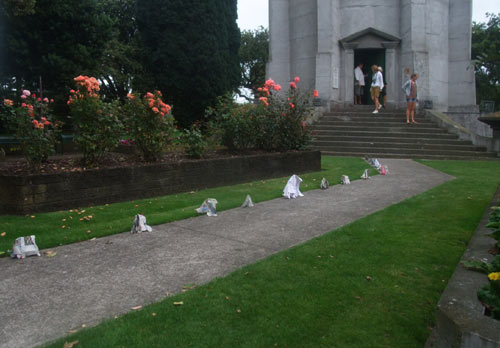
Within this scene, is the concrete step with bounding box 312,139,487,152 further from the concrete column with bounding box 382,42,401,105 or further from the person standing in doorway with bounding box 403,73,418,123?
the concrete column with bounding box 382,42,401,105

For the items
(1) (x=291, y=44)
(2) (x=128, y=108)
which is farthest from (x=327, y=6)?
(2) (x=128, y=108)

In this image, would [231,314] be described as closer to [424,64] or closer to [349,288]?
[349,288]

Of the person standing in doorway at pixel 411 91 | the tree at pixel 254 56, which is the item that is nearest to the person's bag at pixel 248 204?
the person standing in doorway at pixel 411 91

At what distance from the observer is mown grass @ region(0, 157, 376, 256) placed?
509cm

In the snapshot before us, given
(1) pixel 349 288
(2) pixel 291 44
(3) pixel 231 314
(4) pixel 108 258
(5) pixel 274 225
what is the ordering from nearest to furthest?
(3) pixel 231 314, (1) pixel 349 288, (4) pixel 108 258, (5) pixel 274 225, (2) pixel 291 44

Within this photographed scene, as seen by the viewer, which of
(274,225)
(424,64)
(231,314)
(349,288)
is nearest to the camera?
(231,314)

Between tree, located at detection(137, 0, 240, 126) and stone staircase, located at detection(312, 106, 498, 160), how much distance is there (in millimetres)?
7161

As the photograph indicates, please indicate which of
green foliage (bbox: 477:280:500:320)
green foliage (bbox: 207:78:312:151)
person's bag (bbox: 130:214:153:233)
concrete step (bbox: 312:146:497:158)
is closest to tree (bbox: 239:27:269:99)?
concrete step (bbox: 312:146:497:158)

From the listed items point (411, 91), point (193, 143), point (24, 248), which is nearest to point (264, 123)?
point (193, 143)

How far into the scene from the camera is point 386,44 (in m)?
22.5

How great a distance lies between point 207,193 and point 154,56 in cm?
1763

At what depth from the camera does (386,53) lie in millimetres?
22625

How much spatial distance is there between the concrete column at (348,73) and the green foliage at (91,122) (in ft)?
59.6

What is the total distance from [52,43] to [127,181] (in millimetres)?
13026
